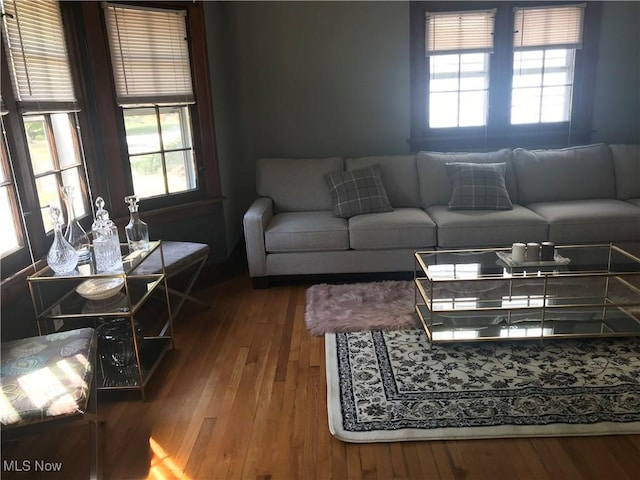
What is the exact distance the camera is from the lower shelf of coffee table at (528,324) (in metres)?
2.57

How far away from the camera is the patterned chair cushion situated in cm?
159

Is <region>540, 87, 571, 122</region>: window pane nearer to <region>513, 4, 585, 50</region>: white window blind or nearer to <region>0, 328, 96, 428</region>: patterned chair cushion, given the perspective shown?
<region>513, 4, 585, 50</region>: white window blind

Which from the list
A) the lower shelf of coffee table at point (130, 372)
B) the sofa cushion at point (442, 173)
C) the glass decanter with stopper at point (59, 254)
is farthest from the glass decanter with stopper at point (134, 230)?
the sofa cushion at point (442, 173)

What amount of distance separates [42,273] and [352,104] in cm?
297

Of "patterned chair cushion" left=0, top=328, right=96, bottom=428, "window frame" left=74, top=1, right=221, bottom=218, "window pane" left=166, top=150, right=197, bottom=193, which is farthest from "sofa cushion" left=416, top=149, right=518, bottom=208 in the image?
"patterned chair cushion" left=0, top=328, right=96, bottom=428

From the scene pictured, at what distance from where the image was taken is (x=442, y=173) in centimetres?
400

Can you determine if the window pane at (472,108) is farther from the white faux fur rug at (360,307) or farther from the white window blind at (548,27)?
the white faux fur rug at (360,307)

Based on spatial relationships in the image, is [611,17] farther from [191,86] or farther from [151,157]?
[151,157]

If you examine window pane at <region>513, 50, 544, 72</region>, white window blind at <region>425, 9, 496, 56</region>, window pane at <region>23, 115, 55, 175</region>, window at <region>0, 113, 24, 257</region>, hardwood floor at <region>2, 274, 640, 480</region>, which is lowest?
hardwood floor at <region>2, 274, 640, 480</region>

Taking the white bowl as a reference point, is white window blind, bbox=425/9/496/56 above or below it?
above

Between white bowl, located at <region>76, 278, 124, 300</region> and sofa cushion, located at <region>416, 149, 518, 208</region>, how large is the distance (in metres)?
2.50

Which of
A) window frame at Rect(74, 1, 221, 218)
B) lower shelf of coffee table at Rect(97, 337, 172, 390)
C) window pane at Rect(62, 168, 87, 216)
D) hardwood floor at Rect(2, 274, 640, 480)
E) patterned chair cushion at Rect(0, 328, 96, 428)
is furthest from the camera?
window frame at Rect(74, 1, 221, 218)

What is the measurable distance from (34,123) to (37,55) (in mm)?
359

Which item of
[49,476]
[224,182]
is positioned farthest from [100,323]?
[224,182]
